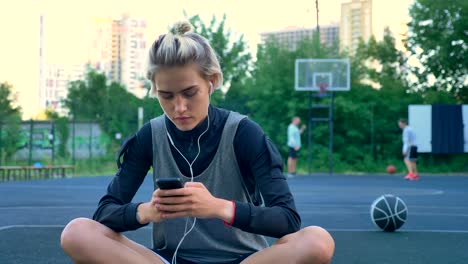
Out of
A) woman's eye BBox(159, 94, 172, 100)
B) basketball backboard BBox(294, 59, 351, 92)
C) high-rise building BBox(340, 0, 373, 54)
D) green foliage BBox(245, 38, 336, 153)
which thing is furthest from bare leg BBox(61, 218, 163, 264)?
high-rise building BBox(340, 0, 373, 54)

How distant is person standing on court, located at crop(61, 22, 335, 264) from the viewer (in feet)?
9.00

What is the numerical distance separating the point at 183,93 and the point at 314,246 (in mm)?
770

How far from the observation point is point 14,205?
34.8 ft

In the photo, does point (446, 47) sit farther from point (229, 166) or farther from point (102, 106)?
point (229, 166)

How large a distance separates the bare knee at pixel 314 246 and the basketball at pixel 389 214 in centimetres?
479

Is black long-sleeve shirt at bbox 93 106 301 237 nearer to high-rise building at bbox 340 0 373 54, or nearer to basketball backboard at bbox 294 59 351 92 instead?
basketball backboard at bbox 294 59 351 92

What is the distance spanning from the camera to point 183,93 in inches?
109

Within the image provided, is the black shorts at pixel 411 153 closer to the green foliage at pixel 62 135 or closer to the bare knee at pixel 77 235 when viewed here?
the green foliage at pixel 62 135

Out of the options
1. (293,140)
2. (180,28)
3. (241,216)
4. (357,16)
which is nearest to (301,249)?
(241,216)

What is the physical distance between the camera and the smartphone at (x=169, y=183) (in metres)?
2.49

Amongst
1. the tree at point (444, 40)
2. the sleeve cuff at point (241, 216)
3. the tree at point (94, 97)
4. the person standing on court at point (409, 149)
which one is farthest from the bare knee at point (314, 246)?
the tree at point (94, 97)

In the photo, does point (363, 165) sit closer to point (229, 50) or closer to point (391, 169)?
point (391, 169)

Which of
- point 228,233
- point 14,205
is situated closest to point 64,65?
point 14,205

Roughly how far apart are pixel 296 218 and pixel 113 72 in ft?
309
